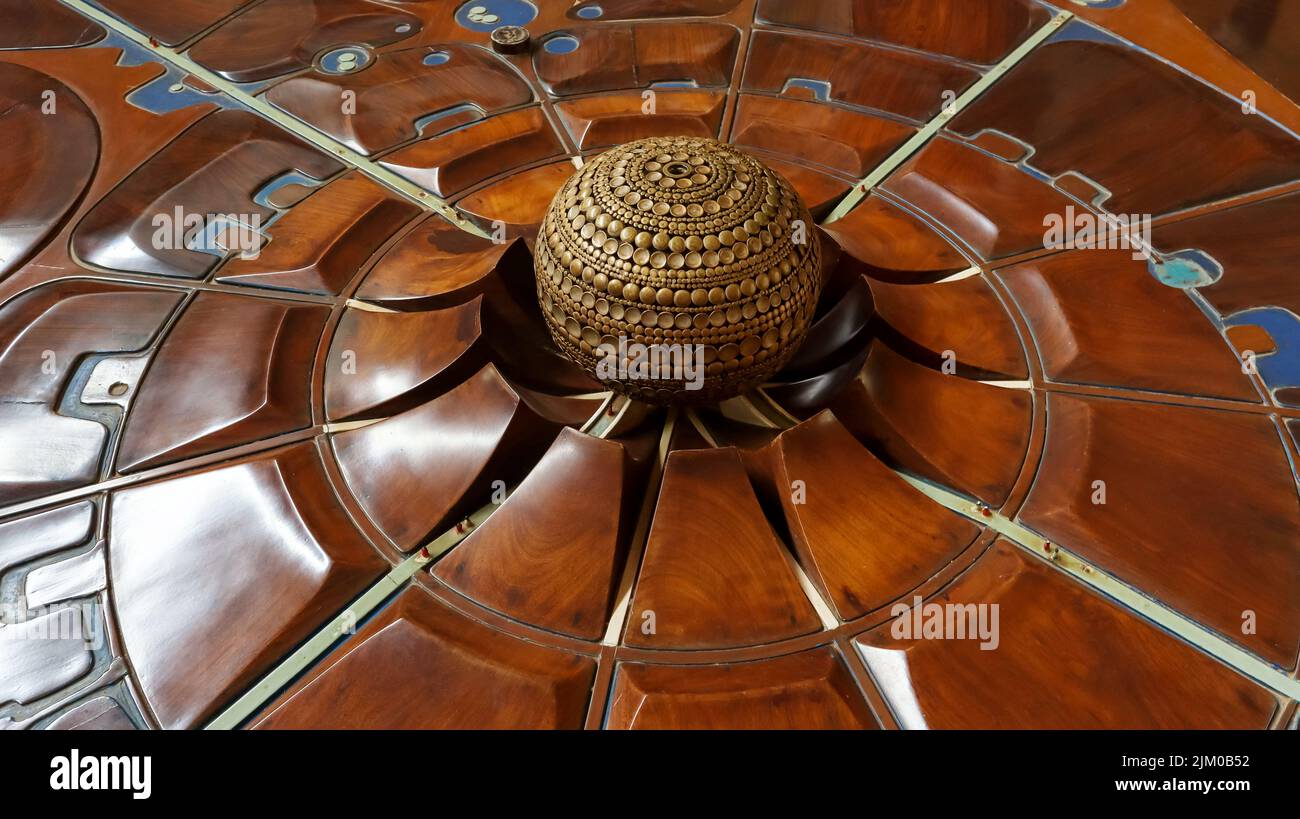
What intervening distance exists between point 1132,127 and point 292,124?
9.24 feet

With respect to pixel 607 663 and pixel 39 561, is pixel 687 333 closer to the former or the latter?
pixel 607 663

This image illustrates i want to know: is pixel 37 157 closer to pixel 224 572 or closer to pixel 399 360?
pixel 399 360

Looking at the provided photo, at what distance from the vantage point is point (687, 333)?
1.91 metres

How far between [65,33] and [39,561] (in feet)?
7.82

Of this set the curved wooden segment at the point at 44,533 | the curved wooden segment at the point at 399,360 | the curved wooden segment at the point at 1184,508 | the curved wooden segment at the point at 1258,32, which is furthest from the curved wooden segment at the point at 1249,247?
the curved wooden segment at the point at 44,533

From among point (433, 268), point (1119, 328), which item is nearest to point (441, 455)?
point (433, 268)

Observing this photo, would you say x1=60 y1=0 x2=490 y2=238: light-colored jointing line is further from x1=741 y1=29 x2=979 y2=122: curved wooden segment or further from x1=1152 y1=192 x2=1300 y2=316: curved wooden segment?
x1=1152 y1=192 x2=1300 y2=316: curved wooden segment

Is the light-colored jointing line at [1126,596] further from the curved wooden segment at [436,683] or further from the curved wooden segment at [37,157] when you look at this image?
the curved wooden segment at [37,157]

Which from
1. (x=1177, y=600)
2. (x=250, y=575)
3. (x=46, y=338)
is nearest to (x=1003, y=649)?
(x=1177, y=600)

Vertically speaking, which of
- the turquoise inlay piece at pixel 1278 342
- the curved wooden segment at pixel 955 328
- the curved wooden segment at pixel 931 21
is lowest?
the curved wooden segment at pixel 955 328

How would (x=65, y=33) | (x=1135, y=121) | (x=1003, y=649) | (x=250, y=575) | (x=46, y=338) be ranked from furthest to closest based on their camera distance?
(x=65, y=33) → (x=1135, y=121) → (x=46, y=338) → (x=250, y=575) → (x=1003, y=649)

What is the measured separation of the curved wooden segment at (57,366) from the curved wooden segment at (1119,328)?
240 cm

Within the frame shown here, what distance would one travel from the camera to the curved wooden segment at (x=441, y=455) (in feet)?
6.91

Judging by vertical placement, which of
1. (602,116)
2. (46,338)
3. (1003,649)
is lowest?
(46,338)
